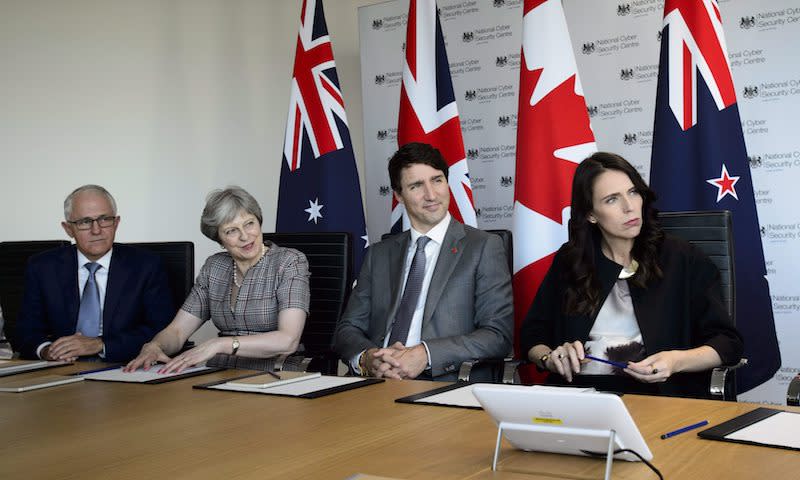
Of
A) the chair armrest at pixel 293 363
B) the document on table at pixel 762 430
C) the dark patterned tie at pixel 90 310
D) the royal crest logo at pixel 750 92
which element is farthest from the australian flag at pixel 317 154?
the document on table at pixel 762 430

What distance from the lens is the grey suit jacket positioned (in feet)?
9.70

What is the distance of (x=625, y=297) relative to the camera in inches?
109

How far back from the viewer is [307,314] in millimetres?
3256

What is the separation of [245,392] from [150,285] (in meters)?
1.58

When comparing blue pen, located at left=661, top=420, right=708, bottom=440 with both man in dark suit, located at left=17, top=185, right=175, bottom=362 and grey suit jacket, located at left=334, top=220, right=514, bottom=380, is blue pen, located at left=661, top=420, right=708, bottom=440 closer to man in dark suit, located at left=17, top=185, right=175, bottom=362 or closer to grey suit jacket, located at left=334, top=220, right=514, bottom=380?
grey suit jacket, located at left=334, top=220, right=514, bottom=380

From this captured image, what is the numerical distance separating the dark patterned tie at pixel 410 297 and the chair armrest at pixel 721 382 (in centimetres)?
110

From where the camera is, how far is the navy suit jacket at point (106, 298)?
3.56 m

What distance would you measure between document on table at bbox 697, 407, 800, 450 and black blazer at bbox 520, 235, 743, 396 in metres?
0.94

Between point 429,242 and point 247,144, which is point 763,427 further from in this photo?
point 247,144

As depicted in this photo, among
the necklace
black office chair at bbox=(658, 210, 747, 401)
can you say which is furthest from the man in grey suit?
black office chair at bbox=(658, 210, 747, 401)

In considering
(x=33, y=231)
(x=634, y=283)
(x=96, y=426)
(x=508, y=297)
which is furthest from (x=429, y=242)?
(x=33, y=231)

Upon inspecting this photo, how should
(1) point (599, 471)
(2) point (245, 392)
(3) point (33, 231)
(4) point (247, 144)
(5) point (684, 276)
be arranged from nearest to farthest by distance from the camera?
(1) point (599, 471)
(2) point (245, 392)
(5) point (684, 276)
(3) point (33, 231)
(4) point (247, 144)

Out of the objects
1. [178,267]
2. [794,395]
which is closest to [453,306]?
[794,395]

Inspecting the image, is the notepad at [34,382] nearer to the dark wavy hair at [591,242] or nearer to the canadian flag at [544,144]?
the dark wavy hair at [591,242]
